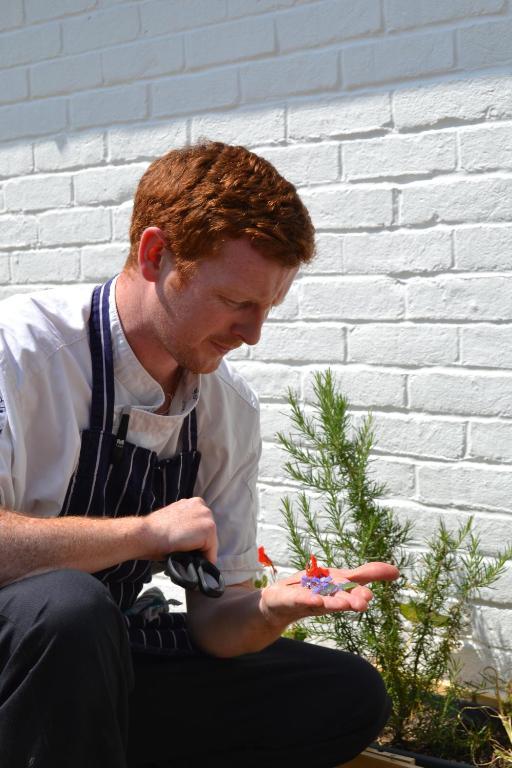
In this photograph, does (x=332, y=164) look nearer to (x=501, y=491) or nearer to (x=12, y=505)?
(x=501, y=491)

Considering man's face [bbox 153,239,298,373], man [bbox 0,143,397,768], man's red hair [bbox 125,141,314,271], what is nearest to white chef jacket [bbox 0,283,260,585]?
man [bbox 0,143,397,768]

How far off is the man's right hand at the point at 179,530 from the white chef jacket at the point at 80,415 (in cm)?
22

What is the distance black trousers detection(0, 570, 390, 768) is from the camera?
1.67 metres

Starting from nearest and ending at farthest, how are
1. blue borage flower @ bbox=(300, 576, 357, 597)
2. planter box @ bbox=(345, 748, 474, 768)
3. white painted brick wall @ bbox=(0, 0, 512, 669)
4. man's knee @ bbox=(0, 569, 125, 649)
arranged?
man's knee @ bbox=(0, 569, 125, 649) < blue borage flower @ bbox=(300, 576, 357, 597) < planter box @ bbox=(345, 748, 474, 768) < white painted brick wall @ bbox=(0, 0, 512, 669)

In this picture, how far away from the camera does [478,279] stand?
261 centimetres

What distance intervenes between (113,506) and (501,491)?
1063 millimetres

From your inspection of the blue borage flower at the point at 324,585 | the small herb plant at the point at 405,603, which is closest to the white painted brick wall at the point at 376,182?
the small herb plant at the point at 405,603

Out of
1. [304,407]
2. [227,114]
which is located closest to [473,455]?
[304,407]

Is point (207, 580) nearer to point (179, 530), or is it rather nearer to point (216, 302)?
point (179, 530)

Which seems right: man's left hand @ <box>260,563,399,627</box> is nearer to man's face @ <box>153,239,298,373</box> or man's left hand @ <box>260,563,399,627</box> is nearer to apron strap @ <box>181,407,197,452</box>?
apron strap @ <box>181,407,197,452</box>

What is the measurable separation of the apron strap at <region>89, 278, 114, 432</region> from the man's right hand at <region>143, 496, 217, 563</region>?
243 mm

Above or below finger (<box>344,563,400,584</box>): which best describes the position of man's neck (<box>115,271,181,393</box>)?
above

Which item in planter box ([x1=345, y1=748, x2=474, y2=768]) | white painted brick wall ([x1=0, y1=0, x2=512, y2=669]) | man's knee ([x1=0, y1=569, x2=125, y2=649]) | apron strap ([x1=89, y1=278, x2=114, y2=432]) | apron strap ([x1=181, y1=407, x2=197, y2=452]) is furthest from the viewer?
white painted brick wall ([x1=0, y1=0, x2=512, y2=669])

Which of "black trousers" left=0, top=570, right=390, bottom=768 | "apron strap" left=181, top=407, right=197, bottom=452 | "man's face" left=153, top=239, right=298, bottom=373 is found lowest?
"black trousers" left=0, top=570, right=390, bottom=768
